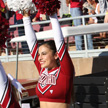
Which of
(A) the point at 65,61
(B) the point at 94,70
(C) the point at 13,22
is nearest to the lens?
(A) the point at 65,61

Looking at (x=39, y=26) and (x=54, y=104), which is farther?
(x=39, y=26)

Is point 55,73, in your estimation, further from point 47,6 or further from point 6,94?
point 6,94

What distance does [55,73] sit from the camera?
3539 mm

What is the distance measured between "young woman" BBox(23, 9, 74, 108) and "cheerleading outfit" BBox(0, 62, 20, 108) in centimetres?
65

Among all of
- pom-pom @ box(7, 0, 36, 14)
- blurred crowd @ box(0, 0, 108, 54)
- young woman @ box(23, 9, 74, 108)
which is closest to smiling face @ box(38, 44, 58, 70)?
young woman @ box(23, 9, 74, 108)

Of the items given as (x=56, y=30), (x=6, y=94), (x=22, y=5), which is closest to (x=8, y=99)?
(x=6, y=94)

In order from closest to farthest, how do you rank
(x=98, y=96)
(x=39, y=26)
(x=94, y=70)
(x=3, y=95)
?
(x=3, y=95) < (x=98, y=96) < (x=94, y=70) < (x=39, y=26)

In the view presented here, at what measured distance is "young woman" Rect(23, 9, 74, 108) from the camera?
3436mm

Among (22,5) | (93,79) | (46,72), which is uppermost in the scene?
(22,5)

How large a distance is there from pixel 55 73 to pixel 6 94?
2.60 ft

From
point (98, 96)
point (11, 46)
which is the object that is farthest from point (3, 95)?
point (11, 46)

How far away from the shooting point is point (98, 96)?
4.39 metres

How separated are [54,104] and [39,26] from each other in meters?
4.68

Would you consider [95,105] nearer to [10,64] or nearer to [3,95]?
[3,95]
